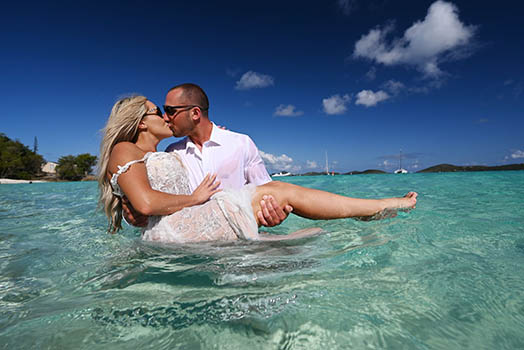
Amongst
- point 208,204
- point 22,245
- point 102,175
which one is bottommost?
point 22,245

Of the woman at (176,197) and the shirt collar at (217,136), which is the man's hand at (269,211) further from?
the shirt collar at (217,136)

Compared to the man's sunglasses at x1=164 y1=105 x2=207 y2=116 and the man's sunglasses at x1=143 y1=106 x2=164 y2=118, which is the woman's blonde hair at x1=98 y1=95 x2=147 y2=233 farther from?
the man's sunglasses at x1=164 y1=105 x2=207 y2=116

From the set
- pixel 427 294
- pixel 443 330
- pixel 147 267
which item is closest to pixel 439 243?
pixel 427 294

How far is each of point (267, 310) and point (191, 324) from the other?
482 millimetres

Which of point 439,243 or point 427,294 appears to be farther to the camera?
point 439,243

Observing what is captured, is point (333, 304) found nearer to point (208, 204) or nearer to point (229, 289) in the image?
point (229, 289)

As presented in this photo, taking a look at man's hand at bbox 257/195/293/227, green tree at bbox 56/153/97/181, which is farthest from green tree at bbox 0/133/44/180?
man's hand at bbox 257/195/293/227

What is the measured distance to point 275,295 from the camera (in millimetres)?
1948

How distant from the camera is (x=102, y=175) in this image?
3213 mm

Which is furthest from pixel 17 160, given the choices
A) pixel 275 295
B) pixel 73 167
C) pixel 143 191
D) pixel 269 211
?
pixel 275 295

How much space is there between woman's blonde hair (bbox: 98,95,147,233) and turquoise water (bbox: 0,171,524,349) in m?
0.60

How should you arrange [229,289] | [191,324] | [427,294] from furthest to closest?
[229,289], [427,294], [191,324]

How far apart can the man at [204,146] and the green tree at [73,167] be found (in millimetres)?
68836

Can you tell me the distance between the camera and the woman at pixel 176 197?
2.76 metres
